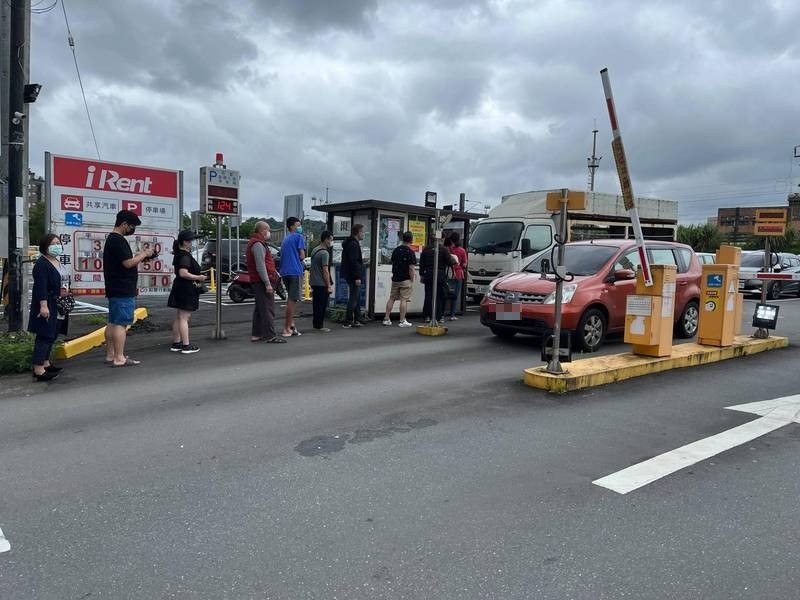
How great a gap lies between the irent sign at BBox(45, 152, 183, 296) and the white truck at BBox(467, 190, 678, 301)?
23.3 ft

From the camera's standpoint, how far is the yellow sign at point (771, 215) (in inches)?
380

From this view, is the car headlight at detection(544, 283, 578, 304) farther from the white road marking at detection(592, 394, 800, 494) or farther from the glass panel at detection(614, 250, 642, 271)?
the white road marking at detection(592, 394, 800, 494)

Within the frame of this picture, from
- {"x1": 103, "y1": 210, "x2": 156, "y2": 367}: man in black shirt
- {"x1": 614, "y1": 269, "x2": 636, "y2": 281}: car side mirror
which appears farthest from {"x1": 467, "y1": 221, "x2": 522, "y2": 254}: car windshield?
{"x1": 103, "y1": 210, "x2": 156, "y2": 367}: man in black shirt

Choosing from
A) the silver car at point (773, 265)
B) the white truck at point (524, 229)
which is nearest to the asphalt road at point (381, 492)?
the white truck at point (524, 229)

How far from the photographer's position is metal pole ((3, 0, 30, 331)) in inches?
340

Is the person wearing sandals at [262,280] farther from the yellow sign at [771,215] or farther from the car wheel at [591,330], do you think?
the yellow sign at [771,215]

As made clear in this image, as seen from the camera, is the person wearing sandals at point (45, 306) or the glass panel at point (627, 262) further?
the glass panel at point (627, 262)

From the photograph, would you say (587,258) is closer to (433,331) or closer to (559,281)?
(433,331)

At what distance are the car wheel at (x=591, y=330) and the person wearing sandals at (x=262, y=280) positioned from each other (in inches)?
180

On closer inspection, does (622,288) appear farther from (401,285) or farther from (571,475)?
(571,475)

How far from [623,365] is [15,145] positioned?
8.82m

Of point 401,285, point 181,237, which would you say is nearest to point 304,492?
point 181,237

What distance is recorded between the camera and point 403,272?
1131 centimetres

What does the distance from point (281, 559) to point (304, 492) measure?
81cm
